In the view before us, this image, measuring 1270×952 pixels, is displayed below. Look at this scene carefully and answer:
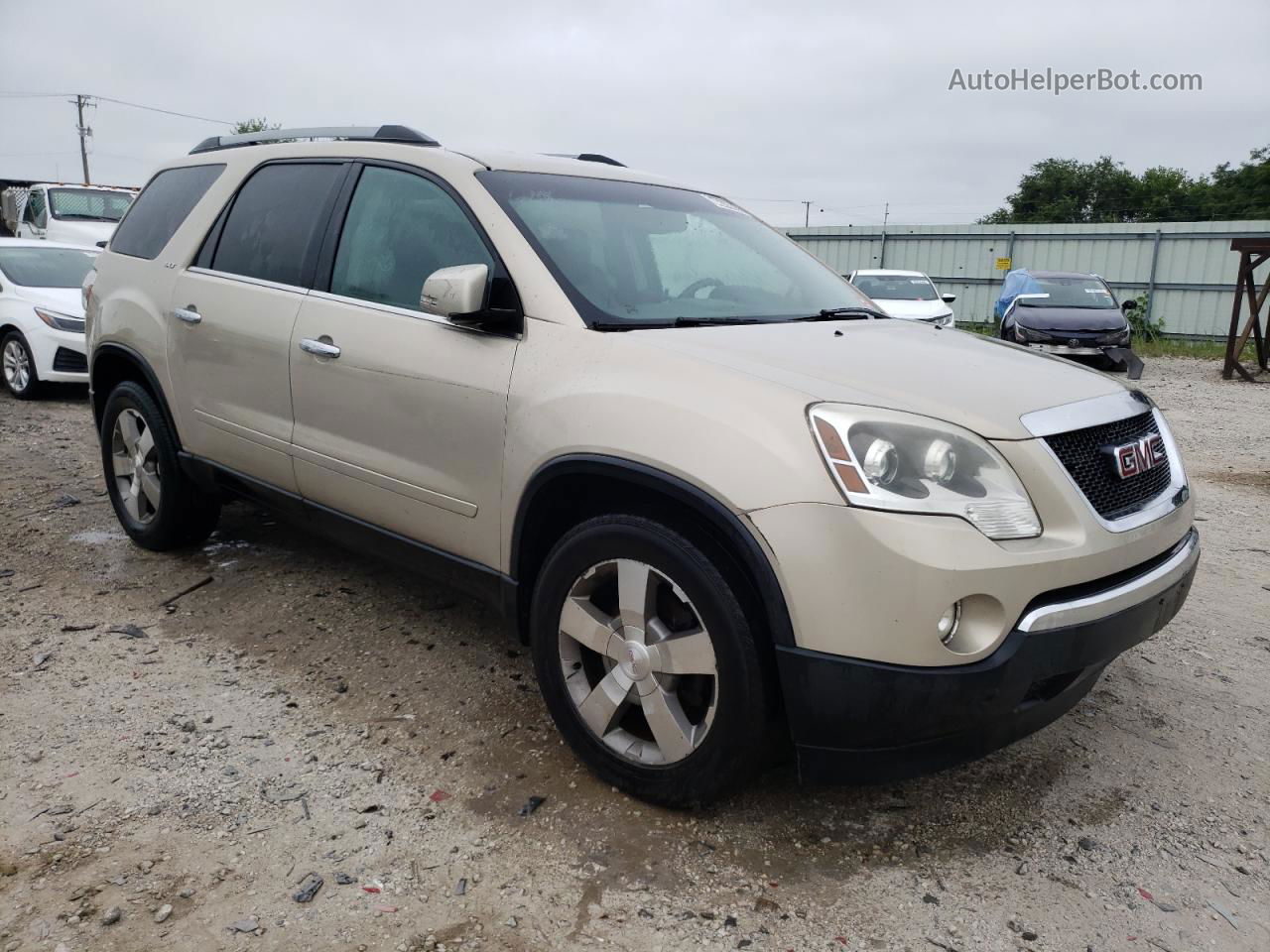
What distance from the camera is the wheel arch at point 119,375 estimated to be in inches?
166

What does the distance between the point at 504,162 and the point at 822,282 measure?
127cm

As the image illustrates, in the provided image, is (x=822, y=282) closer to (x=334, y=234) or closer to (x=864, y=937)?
(x=334, y=234)

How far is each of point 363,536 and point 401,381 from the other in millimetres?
647

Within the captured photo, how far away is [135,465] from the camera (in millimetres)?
4535

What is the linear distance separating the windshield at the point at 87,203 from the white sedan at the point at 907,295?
11816 millimetres

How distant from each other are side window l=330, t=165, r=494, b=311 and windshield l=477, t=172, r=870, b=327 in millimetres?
171

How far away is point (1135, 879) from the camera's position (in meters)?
2.38

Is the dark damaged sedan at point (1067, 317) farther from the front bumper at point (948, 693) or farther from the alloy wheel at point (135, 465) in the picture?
the alloy wheel at point (135, 465)

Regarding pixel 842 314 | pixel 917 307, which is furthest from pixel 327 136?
pixel 917 307

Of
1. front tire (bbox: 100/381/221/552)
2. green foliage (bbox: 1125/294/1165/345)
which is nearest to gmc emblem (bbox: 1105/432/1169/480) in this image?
front tire (bbox: 100/381/221/552)

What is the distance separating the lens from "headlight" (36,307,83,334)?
30.0 feet

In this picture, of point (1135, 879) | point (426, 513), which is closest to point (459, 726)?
point (426, 513)

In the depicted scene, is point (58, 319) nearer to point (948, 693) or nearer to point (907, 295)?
point (948, 693)

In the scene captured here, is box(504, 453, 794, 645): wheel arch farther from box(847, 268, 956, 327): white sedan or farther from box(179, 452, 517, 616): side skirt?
box(847, 268, 956, 327): white sedan
